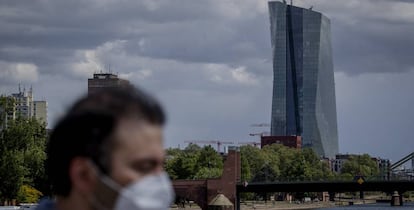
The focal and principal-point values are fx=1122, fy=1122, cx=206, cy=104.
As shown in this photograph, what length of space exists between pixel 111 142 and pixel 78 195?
0.45ft

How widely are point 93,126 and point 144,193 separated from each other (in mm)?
186

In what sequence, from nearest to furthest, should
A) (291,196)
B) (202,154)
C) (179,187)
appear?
(179,187)
(202,154)
(291,196)

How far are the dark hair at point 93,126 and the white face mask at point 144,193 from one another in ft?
0.19

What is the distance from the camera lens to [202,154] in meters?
124

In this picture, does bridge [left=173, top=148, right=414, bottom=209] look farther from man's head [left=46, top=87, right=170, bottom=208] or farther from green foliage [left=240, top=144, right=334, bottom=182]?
man's head [left=46, top=87, right=170, bottom=208]

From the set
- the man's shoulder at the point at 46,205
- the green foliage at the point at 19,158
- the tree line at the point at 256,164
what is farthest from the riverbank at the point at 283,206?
the man's shoulder at the point at 46,205

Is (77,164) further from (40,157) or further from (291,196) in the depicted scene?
(291,196)

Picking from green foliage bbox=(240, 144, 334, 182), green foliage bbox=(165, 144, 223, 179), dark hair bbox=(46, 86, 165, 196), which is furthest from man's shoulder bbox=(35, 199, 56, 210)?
green foliage bbox=(240, 144, 334, 182)

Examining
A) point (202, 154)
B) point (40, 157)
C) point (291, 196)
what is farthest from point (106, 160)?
point (291, 196)

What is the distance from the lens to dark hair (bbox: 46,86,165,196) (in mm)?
2373

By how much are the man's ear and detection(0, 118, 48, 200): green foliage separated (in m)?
64.2

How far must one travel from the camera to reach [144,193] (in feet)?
7.63

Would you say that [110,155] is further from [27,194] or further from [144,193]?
[27,194]

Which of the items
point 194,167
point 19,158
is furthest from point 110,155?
point 194,167
